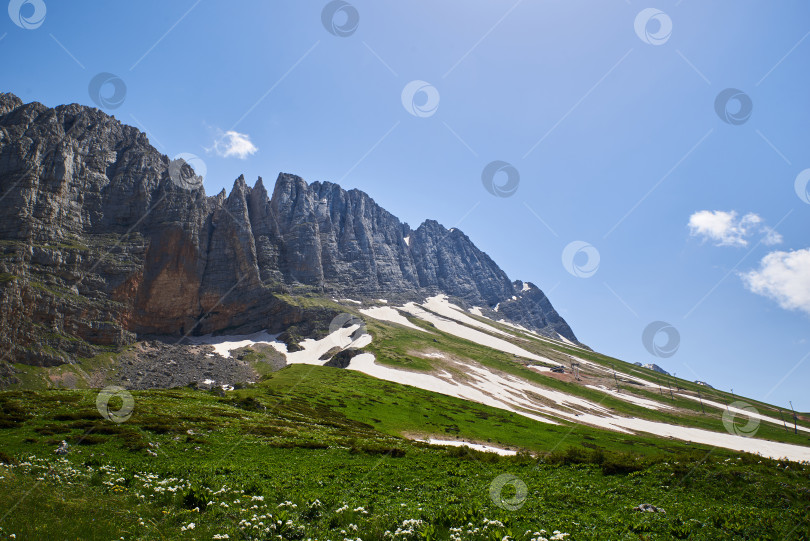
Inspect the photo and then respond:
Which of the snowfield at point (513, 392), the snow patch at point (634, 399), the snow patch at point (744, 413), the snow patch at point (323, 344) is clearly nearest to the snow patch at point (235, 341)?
the snowfield at point (513, 392)

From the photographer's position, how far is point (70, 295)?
150125mm

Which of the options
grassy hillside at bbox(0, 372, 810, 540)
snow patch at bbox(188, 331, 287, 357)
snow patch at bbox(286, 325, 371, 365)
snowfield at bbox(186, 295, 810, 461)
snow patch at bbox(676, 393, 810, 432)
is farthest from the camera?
snow patch at bbox(188, 331, 287, 357)

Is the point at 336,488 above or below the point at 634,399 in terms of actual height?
below

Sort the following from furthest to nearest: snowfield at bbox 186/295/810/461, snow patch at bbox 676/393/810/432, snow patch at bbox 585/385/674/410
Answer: snow patch at bbox 676/393/810/432
snow patch at bbox 585/385/674/410
snowfield at bbox 186/295/810/461

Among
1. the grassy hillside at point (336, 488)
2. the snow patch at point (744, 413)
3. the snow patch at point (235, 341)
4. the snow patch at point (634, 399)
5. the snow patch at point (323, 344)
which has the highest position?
the snow patch at point (744, 413)

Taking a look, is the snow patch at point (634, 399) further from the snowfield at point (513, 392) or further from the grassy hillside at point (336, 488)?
the grassy hillside at point (336, 488)

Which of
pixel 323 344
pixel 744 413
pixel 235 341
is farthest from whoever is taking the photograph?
pixel 235 341

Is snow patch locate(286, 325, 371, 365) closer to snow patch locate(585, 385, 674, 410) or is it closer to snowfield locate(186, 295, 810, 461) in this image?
snowfield locate(186, 295, 810, 461)

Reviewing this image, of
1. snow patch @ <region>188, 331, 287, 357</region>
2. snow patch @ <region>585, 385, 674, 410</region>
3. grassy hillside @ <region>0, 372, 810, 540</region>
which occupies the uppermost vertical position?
snow patch @ <region>585, 385, 674, 410</region>

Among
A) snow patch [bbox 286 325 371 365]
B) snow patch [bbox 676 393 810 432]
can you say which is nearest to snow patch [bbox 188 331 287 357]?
snow patch [bbox 286 325 371 365]

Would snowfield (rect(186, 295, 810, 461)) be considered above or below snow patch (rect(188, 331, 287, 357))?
above

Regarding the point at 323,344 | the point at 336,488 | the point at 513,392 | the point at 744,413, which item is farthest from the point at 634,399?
the point at 336,488

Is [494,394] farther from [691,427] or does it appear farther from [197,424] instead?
[197,424]

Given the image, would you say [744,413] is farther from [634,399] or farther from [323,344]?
[323,344]
